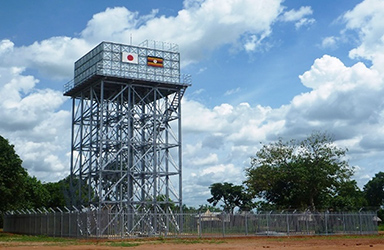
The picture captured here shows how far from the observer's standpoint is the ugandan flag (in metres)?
57.5

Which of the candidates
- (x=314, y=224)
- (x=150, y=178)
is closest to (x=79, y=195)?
(x=150, y=178)

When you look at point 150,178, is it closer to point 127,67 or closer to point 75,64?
point 127,67

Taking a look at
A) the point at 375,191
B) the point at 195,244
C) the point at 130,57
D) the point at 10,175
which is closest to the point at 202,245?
the point at 195,244

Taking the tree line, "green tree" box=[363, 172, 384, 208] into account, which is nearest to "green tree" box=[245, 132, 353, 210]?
the tree line

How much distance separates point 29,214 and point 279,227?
2760 centimetres

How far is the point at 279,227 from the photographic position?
5062cm

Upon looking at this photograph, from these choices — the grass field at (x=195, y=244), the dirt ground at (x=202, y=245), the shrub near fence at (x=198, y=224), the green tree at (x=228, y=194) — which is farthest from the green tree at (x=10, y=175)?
the green tree at (x=228, y=194)

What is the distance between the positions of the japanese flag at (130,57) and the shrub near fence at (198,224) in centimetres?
1692

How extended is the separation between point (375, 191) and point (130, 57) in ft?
236

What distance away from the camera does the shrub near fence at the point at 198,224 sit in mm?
45969

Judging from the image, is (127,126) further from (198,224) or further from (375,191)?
(375,191)

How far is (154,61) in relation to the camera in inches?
2276

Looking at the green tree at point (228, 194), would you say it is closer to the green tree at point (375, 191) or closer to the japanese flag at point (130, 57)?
the green tree at point (375, 191)

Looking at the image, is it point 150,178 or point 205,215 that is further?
point 150,178
